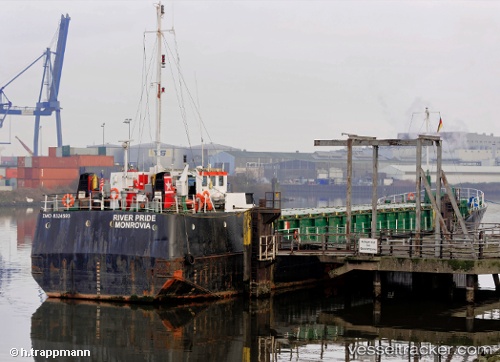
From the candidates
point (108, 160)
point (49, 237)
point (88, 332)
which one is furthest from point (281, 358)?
point (108, 160)

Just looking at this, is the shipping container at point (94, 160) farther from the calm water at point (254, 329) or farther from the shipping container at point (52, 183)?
the calm water at point (254, 329)

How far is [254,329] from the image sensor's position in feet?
113

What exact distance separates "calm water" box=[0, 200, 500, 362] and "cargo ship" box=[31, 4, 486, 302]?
87 cm

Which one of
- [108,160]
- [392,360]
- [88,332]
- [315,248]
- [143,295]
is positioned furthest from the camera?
[108,160]

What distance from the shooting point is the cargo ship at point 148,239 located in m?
36.7

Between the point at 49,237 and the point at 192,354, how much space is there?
11413 mm

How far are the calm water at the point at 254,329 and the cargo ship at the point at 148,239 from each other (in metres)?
0.87

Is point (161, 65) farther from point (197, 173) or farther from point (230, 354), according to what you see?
point (230, 354)

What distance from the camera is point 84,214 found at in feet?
125

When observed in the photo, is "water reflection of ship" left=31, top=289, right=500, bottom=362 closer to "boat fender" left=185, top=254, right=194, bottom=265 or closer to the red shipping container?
"boat fender" left=185, top=254, right=194, bottom=265

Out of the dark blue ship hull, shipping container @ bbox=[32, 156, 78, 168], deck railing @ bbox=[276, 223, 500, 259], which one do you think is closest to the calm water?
the dark blue ship hull

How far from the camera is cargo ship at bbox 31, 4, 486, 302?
36688mm

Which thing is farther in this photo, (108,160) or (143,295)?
(108,160)

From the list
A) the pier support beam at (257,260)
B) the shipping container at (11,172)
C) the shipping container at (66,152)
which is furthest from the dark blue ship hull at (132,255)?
the shipping container at (11,172)
